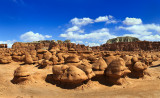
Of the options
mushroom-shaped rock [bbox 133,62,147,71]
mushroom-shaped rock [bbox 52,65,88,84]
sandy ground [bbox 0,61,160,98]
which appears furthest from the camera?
mushroom-shaped rock [bbox 133,62,147,71]

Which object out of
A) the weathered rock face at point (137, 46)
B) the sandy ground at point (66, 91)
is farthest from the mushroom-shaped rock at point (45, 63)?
the weathered rock face at point (137, 46)

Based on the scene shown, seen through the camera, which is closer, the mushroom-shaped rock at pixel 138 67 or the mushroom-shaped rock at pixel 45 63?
the mushroom-shaped rock at pixel 138 67

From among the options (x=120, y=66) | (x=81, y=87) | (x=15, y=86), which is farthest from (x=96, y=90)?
(x=15, y=86)

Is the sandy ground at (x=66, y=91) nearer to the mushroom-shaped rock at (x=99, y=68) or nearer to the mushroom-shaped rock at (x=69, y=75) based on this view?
the mushroom-shaped rock at (x=69, y=75)

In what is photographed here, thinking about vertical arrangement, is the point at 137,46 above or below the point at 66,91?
above

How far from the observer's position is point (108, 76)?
42.1ft

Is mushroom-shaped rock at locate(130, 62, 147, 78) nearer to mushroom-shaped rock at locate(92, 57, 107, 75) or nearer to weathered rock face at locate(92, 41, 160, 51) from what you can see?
mushroom-shaped rock at locate(92, 57, 107, 75)

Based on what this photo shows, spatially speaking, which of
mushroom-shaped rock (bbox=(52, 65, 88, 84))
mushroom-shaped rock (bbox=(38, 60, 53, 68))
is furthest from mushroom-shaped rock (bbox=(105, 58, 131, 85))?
mushroom-shaped rock (bbox=(38, 60, 53, 68))

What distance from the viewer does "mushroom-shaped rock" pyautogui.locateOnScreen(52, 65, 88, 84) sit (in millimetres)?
11031

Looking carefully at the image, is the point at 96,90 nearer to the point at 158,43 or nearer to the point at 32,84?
the point at 32,84

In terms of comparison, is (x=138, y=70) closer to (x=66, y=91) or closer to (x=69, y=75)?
(x=69, y=75)

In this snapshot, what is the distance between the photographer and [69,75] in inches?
445

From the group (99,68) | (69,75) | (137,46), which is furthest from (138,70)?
(137,46)

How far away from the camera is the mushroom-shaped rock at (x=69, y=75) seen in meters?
11.0
